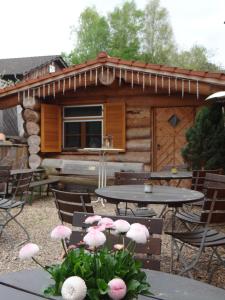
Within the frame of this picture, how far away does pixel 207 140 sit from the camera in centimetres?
787

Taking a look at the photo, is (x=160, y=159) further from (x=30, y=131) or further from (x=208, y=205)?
(x=208, y=205)

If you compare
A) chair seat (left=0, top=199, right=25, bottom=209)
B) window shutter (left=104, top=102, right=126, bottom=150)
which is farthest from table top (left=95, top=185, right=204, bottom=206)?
window shutter (left=104, top=102, right=126, bottom=150)

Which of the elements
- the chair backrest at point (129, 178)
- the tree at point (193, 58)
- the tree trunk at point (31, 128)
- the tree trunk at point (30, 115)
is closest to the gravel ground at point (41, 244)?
the chair backrest at point (129, 178)

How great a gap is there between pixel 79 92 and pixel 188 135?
3336 millimetres

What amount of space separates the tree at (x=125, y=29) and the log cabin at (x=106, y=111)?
85.1ft

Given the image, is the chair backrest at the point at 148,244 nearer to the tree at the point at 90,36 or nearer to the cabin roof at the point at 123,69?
the cabin roof at the point at 123,69

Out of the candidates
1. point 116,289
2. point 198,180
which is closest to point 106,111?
point 198,180

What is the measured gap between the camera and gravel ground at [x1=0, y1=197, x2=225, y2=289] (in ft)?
12.9

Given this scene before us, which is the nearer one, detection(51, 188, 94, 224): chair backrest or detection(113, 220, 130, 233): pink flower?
detection(113, 220, 130, 233): pink flower

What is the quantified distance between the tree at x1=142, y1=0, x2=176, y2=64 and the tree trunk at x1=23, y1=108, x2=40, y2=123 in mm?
25745

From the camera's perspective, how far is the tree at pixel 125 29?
35.8 m

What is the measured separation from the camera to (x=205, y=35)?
36375mm

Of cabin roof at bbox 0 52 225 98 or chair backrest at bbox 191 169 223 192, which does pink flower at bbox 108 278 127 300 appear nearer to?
chair backrest at bbox 191 169 223 192

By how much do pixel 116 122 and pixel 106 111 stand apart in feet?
1.32
